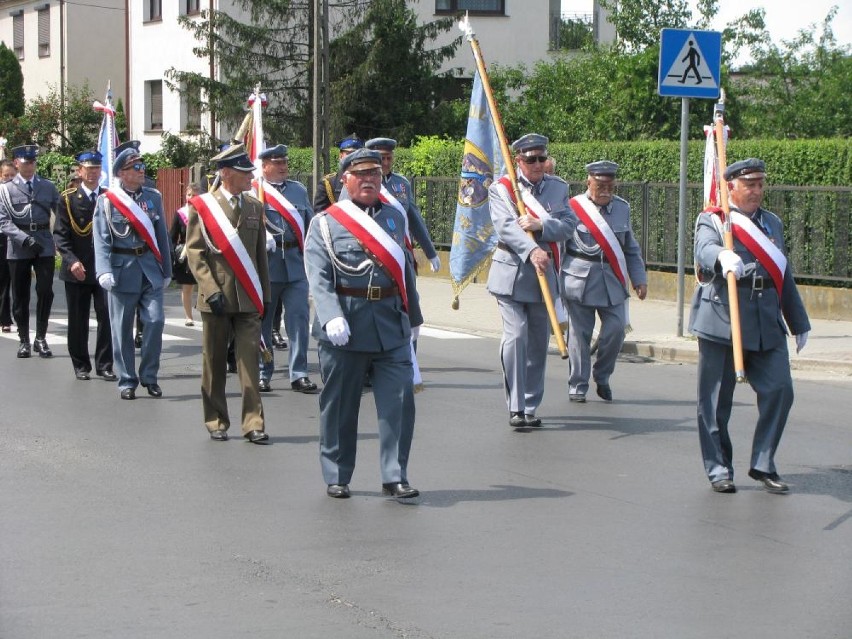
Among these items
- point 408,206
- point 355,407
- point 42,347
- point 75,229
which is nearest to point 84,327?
point 75,229

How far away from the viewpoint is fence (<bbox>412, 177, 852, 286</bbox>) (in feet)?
56.6

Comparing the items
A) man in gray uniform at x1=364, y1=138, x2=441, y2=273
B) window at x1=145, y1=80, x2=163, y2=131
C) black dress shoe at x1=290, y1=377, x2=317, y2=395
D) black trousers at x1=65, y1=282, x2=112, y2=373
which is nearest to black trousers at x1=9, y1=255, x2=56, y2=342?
black trousers at x1=65, y1=282, x2=112, y2=373

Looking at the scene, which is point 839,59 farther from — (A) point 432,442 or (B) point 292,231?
(A) point 432,442

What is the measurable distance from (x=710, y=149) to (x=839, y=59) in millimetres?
20278

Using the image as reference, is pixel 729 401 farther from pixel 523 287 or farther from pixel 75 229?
pixel 75 229

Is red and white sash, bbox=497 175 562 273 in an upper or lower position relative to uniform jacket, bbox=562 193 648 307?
upper

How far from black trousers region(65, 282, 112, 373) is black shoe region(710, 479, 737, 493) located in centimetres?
644

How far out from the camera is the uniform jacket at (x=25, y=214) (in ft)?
48.3

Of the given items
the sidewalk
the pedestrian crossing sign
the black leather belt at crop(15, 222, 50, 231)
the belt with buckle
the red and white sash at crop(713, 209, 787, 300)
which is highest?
the pedestrian crossing sign

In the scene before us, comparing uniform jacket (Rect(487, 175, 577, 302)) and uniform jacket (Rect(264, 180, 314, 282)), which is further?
uniform jacket (Rect(264, 180, 314, 282))

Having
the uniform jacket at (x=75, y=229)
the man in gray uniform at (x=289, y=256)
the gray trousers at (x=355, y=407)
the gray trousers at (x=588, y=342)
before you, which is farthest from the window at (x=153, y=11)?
the gray trousers at (x=355, y=407)

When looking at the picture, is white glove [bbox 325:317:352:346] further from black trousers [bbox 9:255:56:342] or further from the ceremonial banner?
black trousers [bbox 9:255:56:342]

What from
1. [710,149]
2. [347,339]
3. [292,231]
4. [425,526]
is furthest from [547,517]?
[710,149]

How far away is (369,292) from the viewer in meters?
7.90
